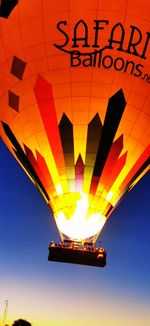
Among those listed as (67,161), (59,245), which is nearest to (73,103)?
(67,161)

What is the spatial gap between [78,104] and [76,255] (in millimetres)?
3259

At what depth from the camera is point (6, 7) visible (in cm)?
762

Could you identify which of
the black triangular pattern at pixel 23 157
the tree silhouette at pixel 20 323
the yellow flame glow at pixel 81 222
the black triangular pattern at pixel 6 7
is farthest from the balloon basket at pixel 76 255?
the tree silhouette at pixel 20 323

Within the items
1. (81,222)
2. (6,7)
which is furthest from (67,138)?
(6,7)

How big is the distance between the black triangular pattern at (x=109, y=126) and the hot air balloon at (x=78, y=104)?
0.02 meters

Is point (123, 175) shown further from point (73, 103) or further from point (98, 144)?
point (73, 103)

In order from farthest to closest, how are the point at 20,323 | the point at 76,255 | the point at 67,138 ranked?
the point at 67,138
the point at 76,255
the point at 20,323

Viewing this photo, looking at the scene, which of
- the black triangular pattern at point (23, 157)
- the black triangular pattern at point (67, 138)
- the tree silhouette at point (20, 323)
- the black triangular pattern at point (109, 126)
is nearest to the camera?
the tree silhouette at point (20, 323)

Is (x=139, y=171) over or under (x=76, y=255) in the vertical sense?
over

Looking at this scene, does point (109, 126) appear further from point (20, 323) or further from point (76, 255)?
point (20, 323)

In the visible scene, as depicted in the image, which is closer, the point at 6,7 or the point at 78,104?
the point at 6,7

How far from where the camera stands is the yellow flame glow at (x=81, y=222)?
9.06 meters

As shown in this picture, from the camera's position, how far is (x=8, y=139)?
9.91 m

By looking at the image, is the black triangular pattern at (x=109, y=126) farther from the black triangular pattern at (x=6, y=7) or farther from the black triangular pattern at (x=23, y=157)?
the black triangular pattern at (x=6, y=7)
